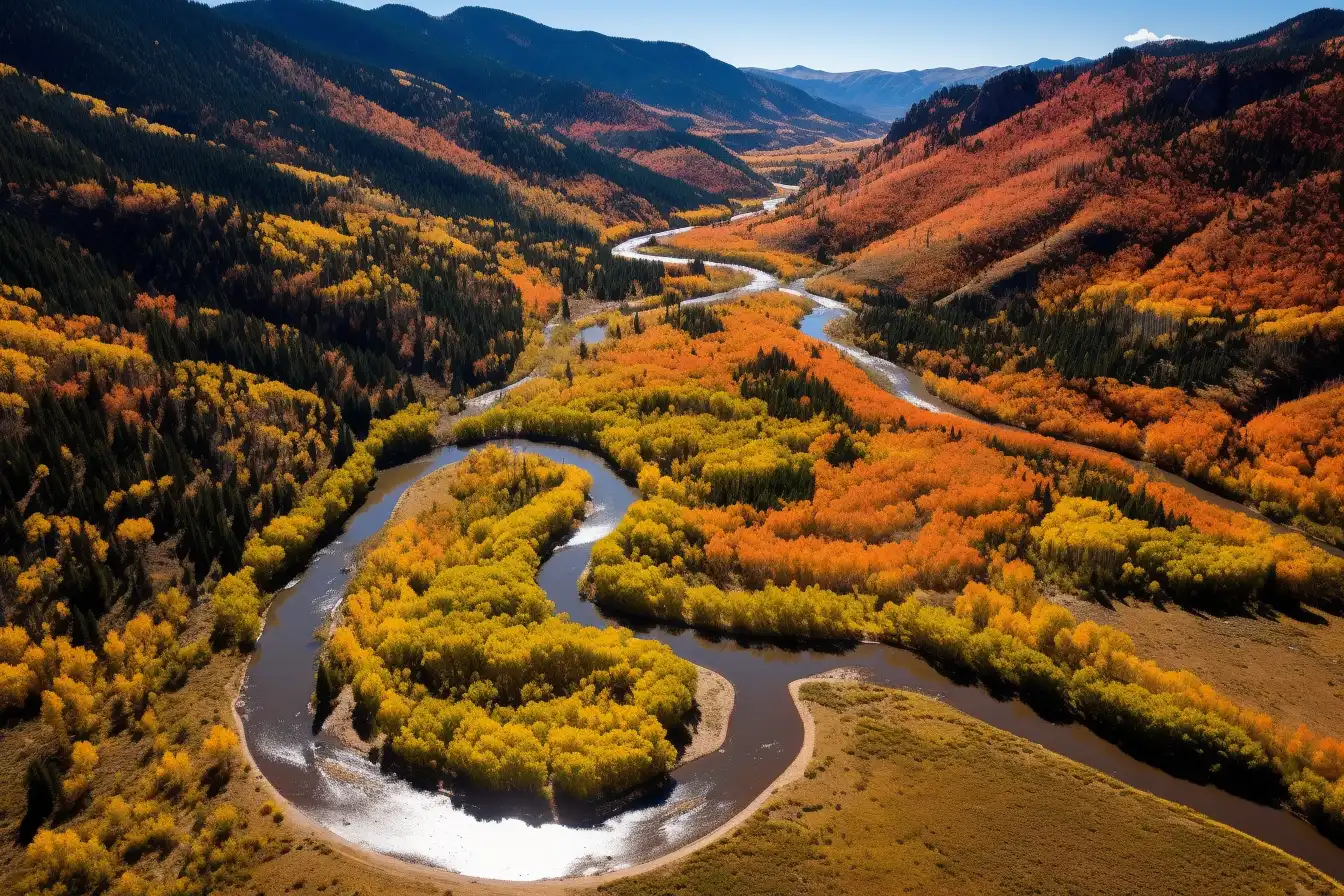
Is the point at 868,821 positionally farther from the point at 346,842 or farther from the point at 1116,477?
the point at 1116,477

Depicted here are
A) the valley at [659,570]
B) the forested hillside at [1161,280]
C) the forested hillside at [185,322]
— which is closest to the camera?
the valley at [659,570]

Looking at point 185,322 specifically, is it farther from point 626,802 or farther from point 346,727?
point 626,802

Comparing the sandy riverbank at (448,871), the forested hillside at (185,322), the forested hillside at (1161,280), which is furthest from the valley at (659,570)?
the forested hillside at (1161,280)

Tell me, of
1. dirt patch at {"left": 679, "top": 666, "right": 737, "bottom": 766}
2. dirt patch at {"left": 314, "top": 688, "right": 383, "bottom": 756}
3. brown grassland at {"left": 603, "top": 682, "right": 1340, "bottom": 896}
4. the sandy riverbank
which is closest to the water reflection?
the sandy riverbank

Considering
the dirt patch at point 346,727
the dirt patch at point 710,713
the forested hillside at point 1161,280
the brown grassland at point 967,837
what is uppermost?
the forested hillside at point 1161,280

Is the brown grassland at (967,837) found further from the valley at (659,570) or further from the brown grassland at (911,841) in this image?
the valley at (659,570)

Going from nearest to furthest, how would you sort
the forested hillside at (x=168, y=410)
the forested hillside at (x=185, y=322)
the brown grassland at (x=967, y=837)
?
the brown grassland at (x=967, y=837) < the forested hillside at (x=168, y=410) < the forested hillside at (x=185, y=322)

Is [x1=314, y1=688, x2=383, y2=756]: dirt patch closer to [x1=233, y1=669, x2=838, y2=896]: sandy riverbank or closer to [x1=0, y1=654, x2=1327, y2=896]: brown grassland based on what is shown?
[x1=233, y1=669, x2=838, y2=896]: sandy riverbank
